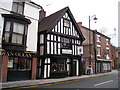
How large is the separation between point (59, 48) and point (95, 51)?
33.6ft

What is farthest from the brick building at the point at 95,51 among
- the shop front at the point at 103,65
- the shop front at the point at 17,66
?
the shop front at the point at 17,66

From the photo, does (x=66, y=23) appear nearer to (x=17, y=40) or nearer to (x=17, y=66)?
(x=17, y=40)

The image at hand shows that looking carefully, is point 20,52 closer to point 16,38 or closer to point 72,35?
point 16,38

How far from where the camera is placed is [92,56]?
2314 cm

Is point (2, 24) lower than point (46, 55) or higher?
higher

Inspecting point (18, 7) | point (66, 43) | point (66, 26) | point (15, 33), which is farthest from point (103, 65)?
point (18, 7)

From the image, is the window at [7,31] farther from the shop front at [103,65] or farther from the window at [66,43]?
the shop front at [103,65]

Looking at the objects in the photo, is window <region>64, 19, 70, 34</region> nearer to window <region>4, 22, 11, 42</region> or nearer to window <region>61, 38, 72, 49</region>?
window <region>61, 38, 72, 49</region>

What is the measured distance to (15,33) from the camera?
11984 mm

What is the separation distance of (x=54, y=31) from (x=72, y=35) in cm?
358

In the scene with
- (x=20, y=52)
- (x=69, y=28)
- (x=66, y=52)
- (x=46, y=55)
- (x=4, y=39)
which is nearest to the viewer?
(x=4, y=39)

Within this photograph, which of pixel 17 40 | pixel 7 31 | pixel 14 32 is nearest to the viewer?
pixel 7 31

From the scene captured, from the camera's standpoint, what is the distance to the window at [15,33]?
11489 mm

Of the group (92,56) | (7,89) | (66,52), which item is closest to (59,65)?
(66,52)
